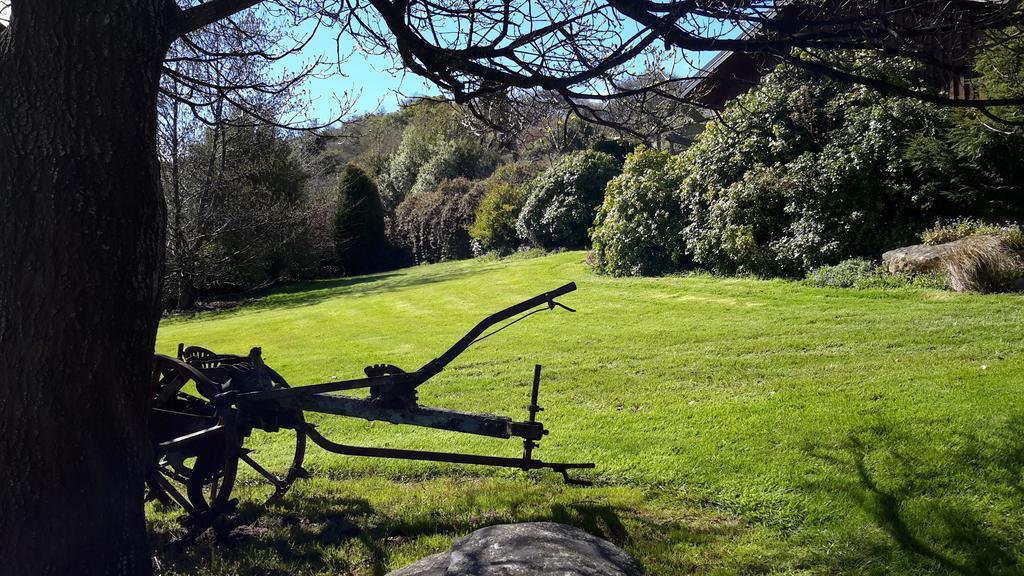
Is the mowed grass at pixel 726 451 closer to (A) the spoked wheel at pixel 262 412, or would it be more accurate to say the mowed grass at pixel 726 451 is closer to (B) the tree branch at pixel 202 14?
(A) the spoked wheel at pixel 262 412

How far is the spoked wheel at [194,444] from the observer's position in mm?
3969

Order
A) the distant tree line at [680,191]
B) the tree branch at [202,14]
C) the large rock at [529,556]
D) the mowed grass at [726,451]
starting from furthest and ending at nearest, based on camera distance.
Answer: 1. the distant tree line at [680,191]
2. the mowed grass at [726,451]
3. the tree branch at [202,14]
4. the large rock at [529,556]

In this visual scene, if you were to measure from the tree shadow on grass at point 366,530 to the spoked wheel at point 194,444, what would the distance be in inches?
10.3

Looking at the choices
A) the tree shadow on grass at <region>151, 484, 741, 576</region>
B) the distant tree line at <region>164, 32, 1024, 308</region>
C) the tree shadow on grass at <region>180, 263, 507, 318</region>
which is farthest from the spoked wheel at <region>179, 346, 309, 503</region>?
the tree shadow on grass at <region>180, 263, 507, 318</region>

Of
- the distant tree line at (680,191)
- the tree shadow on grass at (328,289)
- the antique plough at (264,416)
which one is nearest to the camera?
the antique plough at (264,416)

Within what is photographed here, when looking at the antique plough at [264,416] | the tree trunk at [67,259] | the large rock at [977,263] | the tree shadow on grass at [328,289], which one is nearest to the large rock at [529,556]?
the antique plough at [264,416]

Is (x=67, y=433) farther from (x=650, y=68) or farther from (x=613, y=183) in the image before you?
(x=613, y=183)

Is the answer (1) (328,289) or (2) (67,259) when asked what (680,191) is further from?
(2) (67,259)

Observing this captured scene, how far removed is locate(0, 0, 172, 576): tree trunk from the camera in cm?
300

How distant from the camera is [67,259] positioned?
3.02 meters

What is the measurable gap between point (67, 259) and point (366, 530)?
235cm

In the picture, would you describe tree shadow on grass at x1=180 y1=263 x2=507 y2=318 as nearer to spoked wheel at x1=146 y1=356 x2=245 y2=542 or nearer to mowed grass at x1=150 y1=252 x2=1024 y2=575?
mowed grass at x1=150 y1=252 x2=1024 y2=575

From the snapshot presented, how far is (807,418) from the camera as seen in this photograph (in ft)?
19.0

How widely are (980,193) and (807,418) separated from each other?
23.4 ft
